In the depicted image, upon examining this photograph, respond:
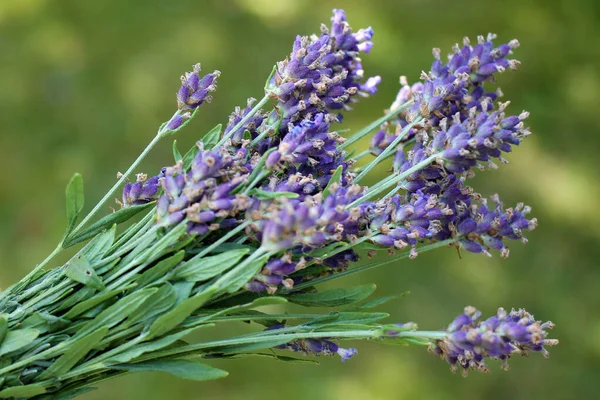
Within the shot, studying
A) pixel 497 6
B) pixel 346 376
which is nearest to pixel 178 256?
pixel 346 376

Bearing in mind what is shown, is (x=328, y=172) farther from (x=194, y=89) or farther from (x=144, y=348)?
(x=144, y=348)

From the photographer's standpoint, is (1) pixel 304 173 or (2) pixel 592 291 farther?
(2) pixel 592 291

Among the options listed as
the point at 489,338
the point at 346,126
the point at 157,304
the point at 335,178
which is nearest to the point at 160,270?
the point at 157,304

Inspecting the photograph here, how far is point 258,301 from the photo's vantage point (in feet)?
2.44

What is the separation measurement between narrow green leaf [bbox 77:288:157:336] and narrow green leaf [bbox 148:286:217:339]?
1.2 inches

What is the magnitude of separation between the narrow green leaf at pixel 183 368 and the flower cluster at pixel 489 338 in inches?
10.7

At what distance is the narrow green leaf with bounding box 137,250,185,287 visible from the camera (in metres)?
0.75

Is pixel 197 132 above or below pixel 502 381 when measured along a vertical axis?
above

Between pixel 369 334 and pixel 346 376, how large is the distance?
1.23 metres

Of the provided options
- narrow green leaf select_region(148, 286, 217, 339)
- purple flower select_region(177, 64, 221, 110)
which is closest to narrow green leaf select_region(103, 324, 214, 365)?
narrow green leaf select_region(148, 286, 217, 339)

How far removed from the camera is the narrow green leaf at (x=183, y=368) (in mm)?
750

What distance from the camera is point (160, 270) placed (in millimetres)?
770

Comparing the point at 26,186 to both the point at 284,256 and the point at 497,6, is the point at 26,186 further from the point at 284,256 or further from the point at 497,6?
the point at 497,6

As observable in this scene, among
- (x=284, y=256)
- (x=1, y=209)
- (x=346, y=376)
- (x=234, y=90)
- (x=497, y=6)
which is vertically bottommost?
(x=346, y=376)
